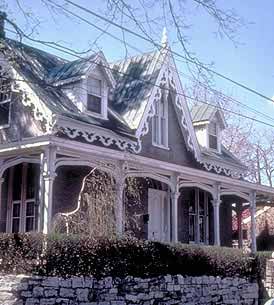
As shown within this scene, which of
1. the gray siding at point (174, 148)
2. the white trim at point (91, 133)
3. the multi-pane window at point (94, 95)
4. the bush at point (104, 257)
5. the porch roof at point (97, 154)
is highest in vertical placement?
the multi-pane window at point (94, 95)

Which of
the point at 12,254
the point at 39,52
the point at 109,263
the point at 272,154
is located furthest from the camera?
the point at 272,154

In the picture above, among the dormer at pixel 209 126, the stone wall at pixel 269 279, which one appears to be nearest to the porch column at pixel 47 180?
the stone wall at pixel 269 279

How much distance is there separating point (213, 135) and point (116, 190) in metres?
9.63

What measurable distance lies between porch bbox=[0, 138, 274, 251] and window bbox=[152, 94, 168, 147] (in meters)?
1.50

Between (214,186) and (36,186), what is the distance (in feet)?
21.8

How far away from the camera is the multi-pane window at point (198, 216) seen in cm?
2231

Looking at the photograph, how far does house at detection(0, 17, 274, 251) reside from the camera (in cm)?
1510

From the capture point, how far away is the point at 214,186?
20.4 metres

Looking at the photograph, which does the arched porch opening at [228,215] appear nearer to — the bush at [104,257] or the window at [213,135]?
the window at [213,135]

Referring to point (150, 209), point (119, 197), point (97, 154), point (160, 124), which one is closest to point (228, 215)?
point (150, 209)

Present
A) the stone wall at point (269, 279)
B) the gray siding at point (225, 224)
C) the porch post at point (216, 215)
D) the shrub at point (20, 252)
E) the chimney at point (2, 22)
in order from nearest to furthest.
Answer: the chimney at point (2, 22) → the shrub at point (20, 252) → the stone wall at point (269, 279) → the porch post at point (216, 215) → the gray siding at point (225, 224)

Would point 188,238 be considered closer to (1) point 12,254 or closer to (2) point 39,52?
(2) point 39,52

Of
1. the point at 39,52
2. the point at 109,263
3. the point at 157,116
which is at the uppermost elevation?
→ the point at 39,52

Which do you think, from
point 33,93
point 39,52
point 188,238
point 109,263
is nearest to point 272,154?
point 188,238
